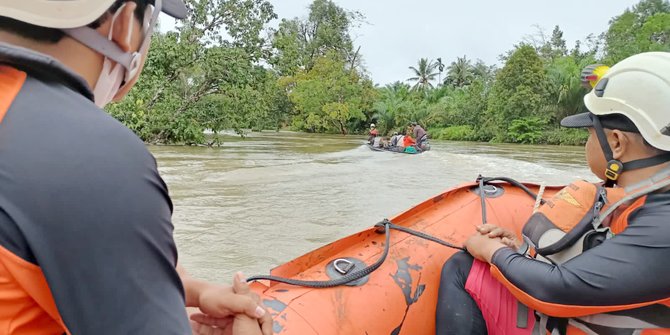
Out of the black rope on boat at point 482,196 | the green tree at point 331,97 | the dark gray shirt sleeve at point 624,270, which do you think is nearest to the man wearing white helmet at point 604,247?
the dark gray shirt sleeve at point 624,270

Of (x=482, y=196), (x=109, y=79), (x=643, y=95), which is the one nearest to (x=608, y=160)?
(x=643, y=95)

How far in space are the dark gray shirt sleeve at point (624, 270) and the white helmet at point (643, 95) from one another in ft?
0.72

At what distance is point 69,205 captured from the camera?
563mm

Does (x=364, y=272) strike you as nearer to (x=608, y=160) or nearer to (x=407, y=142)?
(x=608, y=160)

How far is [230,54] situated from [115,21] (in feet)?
51.4

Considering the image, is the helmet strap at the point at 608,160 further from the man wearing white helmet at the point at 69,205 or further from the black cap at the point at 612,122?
the man wearing white helmet at the point at 69,205

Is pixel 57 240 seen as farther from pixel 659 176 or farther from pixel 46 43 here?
pixel 659 176

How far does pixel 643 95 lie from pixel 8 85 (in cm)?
164

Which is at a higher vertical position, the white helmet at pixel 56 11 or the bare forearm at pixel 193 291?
the white helmet at pixel 56 11

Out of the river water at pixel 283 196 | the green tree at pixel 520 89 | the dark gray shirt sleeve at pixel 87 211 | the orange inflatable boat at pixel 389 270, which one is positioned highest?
the green tree at pixel 520 89

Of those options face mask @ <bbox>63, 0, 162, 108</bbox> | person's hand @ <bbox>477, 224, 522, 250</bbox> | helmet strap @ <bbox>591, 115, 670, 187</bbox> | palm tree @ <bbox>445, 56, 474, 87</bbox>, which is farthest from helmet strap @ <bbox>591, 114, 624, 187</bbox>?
palm tree @ <bbox>445, 56, 474, 87</bbox>

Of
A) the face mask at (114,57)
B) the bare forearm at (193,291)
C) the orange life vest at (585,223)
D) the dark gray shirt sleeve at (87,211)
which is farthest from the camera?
the orange life vest at (585,223)

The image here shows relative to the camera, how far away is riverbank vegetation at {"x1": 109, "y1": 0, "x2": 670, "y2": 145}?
615 inches

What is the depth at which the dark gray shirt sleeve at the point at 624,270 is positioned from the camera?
4.40 ft
